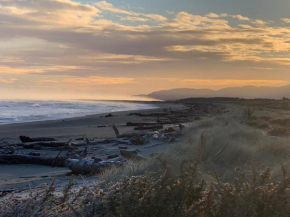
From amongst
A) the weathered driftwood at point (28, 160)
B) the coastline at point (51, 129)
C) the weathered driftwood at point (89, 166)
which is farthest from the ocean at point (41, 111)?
the weathered driftwood at point (89, 166)

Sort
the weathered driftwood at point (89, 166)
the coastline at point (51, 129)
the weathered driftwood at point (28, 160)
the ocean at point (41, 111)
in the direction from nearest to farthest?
the weathered driftwood at point (89, 166) → the weathered driftwood at point (28, 160) → the coastline at point (51, 129) → the ocean at point (41, 111)

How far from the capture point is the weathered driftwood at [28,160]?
32.5 feet

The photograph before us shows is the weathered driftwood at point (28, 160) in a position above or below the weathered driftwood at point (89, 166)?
below

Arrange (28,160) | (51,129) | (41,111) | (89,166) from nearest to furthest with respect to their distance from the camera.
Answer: (89,166)
(28,160)
(51,129)
(41,111)

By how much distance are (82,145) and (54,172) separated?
4.56m

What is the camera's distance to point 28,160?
10.2 meters

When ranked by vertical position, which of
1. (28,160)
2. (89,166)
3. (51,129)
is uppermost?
(89,166)

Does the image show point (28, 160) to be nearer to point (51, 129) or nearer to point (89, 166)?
point (89, 166)

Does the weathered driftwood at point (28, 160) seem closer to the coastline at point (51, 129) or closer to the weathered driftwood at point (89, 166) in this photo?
the weathered driftwood at point (89, 166)

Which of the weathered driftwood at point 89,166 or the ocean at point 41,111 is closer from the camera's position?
the weathered driftwood at point 89,166

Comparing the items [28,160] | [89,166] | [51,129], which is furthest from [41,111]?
[89,166]

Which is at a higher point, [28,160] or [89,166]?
[89,166]

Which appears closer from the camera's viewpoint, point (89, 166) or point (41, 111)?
point (89, 166)

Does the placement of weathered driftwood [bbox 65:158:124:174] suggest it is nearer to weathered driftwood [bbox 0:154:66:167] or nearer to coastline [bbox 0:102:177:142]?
weathered driftwood [bbox 0:154:66:167]
